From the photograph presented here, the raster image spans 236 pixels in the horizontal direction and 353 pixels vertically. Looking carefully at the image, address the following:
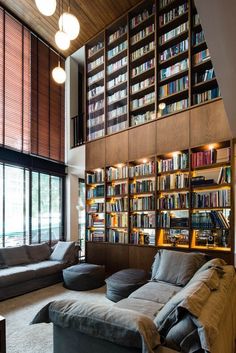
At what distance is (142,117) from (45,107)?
272 centimetres

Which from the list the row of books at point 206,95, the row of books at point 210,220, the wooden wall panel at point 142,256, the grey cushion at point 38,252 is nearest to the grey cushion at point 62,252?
the grey cushion at point 38,252

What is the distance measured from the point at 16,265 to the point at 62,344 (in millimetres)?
3320

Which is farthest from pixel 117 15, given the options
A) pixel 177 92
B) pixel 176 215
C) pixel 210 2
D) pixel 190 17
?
pixel 210 2

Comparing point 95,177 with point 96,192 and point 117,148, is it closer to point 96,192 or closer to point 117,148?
point 96,192

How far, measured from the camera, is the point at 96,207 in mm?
5758

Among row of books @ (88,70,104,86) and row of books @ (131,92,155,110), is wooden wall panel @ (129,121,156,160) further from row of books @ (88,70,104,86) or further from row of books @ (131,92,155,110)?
row of books @ (88,70,104,86)

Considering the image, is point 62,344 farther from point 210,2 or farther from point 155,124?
point 155,124

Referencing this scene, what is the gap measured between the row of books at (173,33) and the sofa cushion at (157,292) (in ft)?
14.2

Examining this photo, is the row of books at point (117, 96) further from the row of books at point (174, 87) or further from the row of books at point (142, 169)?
the row of books at point (142, 169)

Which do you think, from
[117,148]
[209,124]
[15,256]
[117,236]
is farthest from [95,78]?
[15,256]

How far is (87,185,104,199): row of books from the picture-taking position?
225 inches

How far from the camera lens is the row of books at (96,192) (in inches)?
225

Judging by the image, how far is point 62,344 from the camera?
1.78m

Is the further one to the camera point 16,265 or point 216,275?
point 16,265
